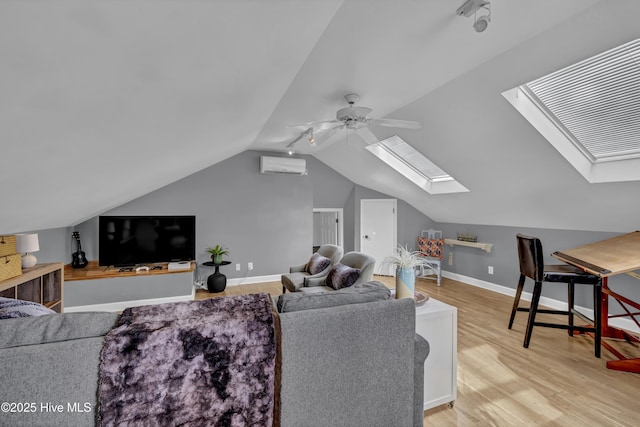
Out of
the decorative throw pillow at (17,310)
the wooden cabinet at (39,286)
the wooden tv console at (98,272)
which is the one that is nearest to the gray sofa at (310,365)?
the decorative throw pillow at (17,310)

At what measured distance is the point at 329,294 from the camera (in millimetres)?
1605

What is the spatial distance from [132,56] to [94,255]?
4.41m

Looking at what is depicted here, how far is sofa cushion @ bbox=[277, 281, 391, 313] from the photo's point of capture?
1.49 metres

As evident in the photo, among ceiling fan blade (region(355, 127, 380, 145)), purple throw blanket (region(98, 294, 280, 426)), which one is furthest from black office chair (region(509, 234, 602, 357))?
purple throw blanket (region(98, 294, 280, 426))

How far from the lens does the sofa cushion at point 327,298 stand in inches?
58.5

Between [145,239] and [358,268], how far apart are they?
3.11 m

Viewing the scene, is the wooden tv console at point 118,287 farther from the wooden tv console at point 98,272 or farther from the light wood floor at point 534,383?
the light wood floor at point 534,383

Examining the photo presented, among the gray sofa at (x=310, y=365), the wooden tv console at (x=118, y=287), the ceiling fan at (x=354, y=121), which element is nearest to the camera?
the gray sofa at (x=310, y=365)

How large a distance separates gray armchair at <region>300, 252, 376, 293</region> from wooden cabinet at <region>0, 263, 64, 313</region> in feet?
8.32

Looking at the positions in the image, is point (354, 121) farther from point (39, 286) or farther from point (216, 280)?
point (39, 286)

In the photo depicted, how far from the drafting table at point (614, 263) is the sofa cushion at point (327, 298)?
1.96 meters

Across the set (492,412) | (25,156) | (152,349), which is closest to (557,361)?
(492,412)

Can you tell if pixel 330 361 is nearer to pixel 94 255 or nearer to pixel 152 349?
pixel 152 349

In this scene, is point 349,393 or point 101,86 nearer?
point 101,86
